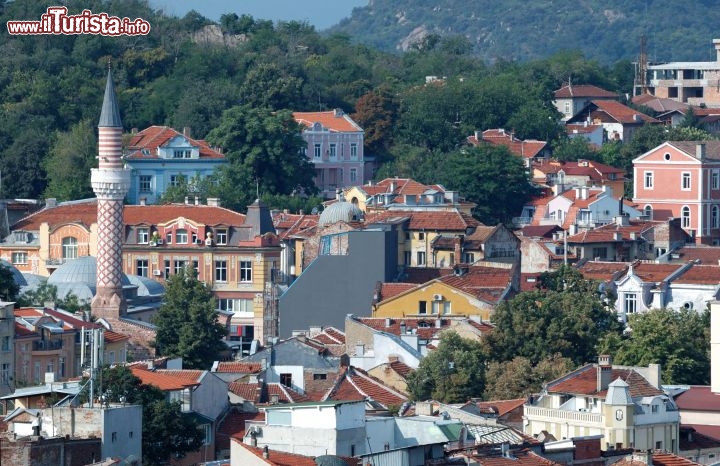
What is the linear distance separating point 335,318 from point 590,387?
17.2 meters

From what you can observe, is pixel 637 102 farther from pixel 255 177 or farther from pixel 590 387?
pixel 590 387

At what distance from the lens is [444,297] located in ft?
193

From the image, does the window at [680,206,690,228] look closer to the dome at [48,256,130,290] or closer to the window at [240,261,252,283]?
the window at [240,261,252,283]

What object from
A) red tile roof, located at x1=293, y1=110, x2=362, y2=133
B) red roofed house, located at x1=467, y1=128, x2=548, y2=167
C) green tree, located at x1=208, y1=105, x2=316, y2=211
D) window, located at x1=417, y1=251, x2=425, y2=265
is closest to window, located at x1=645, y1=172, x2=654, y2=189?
red roofed house, located at x1=467, y1=128, x2=548, y2=167

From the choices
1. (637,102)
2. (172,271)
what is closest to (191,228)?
(172,271)

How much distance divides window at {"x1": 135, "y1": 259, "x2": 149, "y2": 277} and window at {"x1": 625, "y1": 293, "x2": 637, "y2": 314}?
13.3 meters

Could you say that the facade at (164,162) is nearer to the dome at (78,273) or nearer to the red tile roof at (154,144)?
the red tile roof at (154,144)

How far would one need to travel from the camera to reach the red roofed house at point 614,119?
104 metres

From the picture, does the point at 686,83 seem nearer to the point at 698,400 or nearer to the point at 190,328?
the point at 190,328

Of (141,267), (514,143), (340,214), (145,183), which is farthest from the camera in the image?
(514,143)

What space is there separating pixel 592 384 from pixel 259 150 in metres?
39.6

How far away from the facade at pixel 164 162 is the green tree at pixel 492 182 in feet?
23.7

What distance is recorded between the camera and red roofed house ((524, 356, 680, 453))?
4175 cm

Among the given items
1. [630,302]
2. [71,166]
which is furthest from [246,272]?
[71,166]
